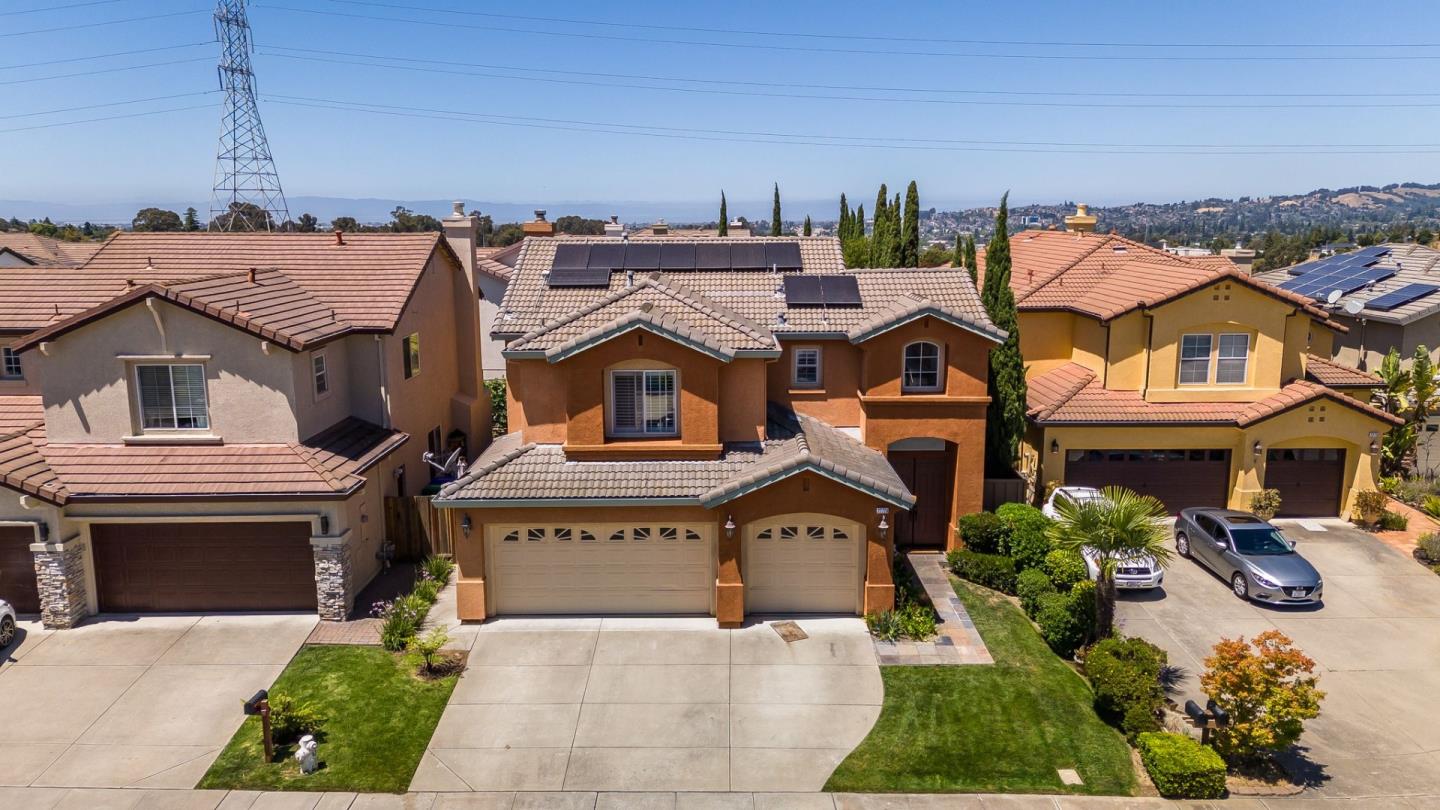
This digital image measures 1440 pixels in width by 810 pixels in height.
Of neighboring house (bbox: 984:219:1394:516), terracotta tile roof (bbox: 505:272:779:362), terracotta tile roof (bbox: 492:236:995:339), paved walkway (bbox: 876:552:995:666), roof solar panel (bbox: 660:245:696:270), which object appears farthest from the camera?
neighboring house (bbox: 984:219:1394:516)

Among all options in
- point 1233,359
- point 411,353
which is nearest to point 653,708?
point 411,353

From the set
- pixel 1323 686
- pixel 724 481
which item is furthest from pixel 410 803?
pixel 1323 686

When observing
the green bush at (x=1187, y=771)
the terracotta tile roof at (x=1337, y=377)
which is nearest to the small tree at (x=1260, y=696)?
the green bush at (x=1187, y=771)

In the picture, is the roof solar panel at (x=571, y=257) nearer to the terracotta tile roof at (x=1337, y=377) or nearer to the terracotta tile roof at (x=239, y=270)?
the terracotta tile roof at (x=239, y=270)

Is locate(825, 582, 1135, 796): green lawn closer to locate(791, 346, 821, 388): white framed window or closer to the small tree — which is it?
the small tree

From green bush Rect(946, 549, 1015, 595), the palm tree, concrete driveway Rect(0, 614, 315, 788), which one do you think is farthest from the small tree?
concrete driveway Rect(0, 614, 315, 788)

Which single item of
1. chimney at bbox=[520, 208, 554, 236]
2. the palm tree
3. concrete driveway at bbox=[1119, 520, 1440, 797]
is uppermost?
chimney at bbox=[520, 208, 554, 236]

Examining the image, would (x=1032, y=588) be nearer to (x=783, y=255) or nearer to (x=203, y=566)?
(x=783, y=255)
